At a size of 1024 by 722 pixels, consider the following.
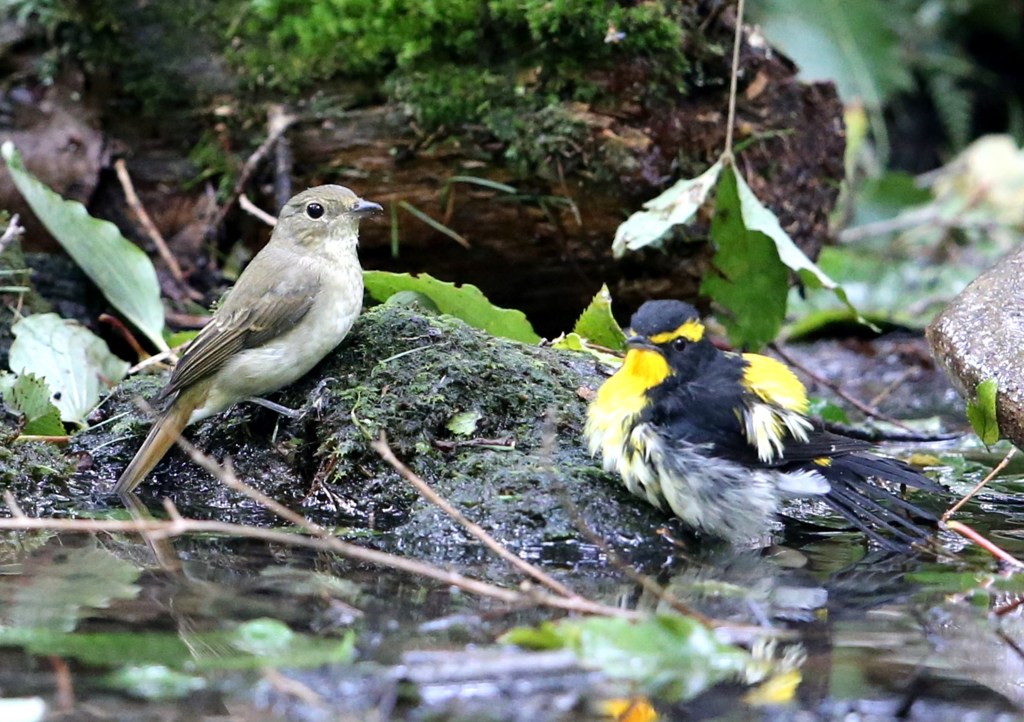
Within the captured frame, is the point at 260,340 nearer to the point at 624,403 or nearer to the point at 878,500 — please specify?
the point at 624,403

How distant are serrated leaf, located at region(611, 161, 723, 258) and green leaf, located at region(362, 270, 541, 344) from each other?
53 centimetres

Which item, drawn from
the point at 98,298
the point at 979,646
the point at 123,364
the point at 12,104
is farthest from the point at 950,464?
the point at 12,104

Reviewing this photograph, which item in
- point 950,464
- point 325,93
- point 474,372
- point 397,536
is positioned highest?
point 325,93

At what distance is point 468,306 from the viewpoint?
5.26 metres

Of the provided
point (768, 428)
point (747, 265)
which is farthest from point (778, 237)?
point (768, 428)

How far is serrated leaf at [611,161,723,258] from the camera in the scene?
5332 millimetres

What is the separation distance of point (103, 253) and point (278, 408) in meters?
1.87

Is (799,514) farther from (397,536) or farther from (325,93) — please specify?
(325,93)

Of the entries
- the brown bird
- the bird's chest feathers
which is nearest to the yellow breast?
the bird's chest feathers

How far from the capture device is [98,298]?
639cm

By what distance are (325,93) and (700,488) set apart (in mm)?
3305

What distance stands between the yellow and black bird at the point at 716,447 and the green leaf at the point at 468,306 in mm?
1174

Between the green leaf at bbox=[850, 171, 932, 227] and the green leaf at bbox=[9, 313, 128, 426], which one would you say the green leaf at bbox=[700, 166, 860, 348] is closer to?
the green leaf at bbox=[9, 313, 128, 426]

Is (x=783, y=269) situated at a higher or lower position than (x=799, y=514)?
higher
